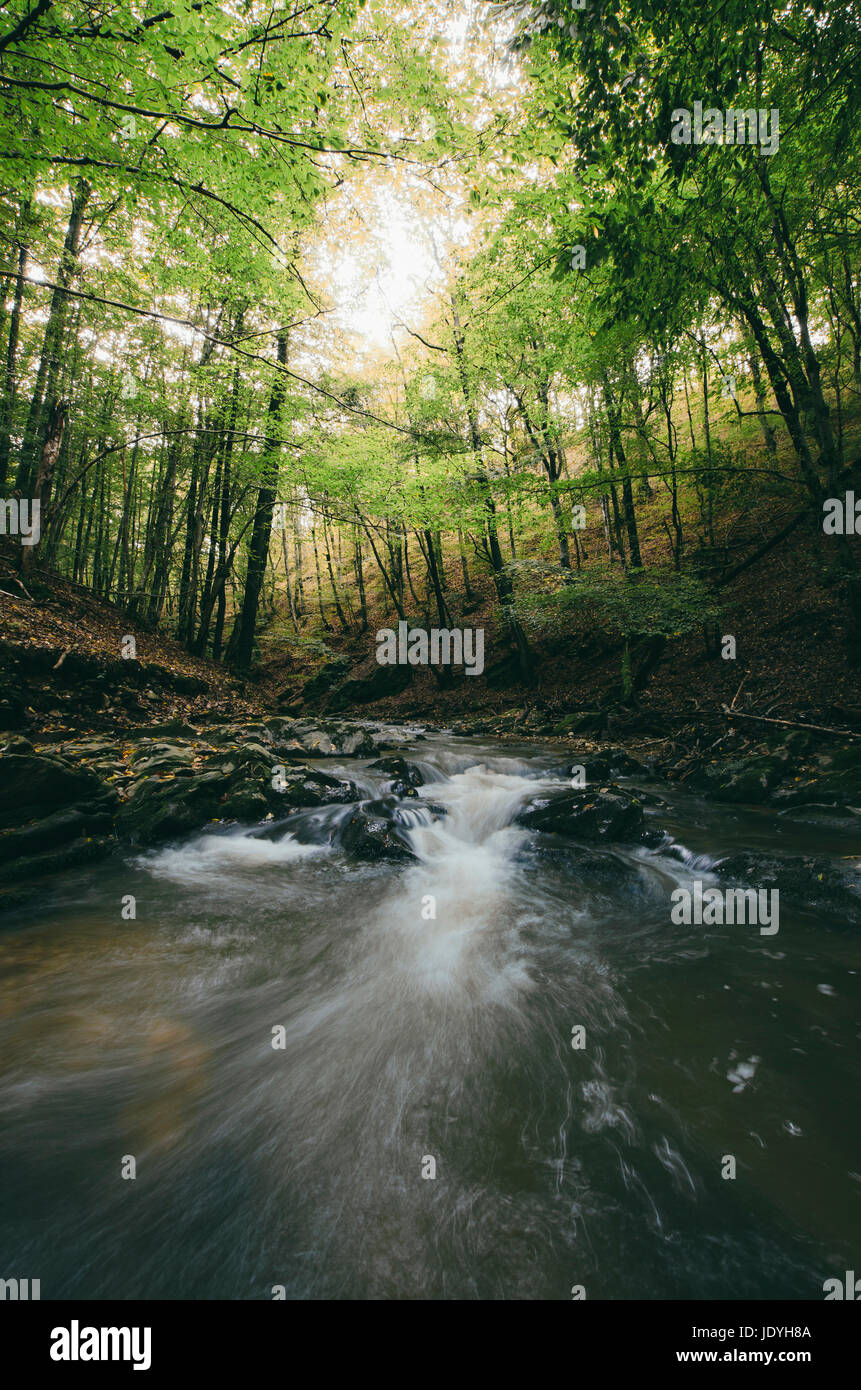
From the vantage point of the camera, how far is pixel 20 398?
1295 centimetres

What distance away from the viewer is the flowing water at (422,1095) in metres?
2.12

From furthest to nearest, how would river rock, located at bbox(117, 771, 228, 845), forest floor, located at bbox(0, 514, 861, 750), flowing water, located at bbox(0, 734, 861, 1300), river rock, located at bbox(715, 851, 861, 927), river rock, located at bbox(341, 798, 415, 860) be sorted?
1. forest floor, located at bbox(0, 514, 861, 750)
2. river rock, located at bbox(341, 798, 415, 860)
3. river rock, located at bbox(117, 771, 228, 845)
4. river rock, located at bbox(715, 851, 861, 927)
5. flowing water, located at bbox(0, 734, 861, 1300)

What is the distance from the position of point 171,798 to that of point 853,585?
12.7 m

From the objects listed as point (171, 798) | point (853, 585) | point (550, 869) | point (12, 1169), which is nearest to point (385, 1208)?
point (12, 1169)

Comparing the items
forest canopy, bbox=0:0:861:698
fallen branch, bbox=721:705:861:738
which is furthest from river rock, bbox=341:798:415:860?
fallen branch, bbox=721:705:861:738

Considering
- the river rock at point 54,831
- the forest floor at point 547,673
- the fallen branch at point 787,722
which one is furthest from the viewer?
the forest floor at point 547,673

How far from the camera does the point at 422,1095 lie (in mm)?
3082

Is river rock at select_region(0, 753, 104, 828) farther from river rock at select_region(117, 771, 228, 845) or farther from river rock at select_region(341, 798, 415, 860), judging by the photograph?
river rock at select_region(341, 798, 415, 860)

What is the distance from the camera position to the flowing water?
2121mm

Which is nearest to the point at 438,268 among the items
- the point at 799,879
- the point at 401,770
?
the point at 401,770

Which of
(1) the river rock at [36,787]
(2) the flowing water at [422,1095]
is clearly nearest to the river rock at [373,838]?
(2) the flowing water at [422,1095]

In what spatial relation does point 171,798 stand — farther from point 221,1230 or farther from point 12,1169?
point 221,1230

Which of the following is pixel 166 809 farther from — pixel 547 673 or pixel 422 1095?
pixel 547 673

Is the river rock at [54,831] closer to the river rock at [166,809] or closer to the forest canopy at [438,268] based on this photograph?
the river rock at [166,809]
